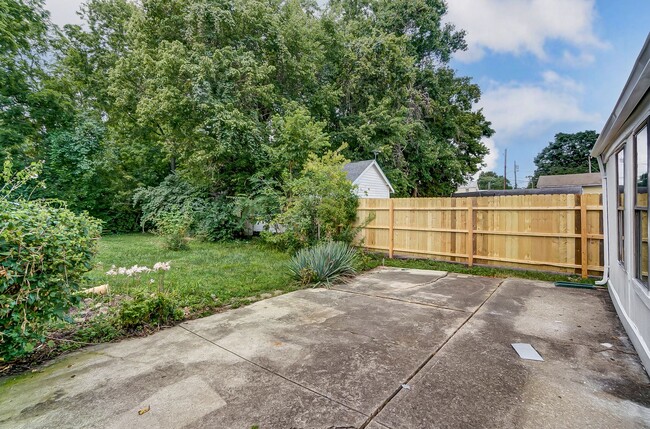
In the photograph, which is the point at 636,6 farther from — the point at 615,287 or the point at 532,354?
the point at 532,354

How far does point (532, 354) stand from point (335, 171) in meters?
5.47

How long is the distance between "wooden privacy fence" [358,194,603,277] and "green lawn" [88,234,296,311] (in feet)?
9.70

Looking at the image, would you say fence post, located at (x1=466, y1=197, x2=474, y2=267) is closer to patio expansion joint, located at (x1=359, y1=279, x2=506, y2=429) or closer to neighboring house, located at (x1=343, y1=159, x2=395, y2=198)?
patio expansion joint, located at (x1=359, y1=279, x2=506, y2=429)

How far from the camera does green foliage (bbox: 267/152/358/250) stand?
7223 mm

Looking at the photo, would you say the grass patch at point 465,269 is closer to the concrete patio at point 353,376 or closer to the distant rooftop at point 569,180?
the concrete patio at point 353,376

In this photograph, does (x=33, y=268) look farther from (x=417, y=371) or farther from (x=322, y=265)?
(x=322, y=265)

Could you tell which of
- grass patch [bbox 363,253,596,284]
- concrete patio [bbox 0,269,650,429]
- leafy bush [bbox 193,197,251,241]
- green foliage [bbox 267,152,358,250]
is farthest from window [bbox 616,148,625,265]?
leafy bush [bbox 193,197,251,241]

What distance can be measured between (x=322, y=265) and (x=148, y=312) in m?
2.84

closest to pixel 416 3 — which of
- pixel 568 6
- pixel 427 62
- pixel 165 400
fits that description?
pixel 427 62

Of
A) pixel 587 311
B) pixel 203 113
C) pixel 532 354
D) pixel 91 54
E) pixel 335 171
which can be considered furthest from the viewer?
pixel 91 54

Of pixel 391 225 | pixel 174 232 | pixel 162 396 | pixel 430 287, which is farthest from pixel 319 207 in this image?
pixel 162 396

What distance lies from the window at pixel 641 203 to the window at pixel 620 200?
66 centimetres

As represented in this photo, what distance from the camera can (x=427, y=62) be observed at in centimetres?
2092

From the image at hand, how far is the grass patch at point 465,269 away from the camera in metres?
5.45
